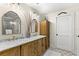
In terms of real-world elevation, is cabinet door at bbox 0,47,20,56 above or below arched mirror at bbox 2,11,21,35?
below

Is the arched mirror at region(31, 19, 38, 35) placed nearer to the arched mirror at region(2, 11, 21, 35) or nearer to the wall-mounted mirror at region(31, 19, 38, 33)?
the wall-mounted mirror at region(31, 19, 38, 33)

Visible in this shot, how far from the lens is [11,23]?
184 centimetres

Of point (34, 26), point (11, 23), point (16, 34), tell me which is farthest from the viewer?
point (34, 26)

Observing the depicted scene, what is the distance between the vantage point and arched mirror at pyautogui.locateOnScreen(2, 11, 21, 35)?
169 centimetres

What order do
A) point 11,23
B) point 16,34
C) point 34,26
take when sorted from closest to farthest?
point 11,23 < point 16,34 < point 34,26

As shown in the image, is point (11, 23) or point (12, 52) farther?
point (11, 23)

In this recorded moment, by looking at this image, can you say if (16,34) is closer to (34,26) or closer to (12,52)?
(34,26)

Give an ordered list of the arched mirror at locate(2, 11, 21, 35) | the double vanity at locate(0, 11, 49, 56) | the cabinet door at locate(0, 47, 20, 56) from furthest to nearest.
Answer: the arched mirror at locate(2, 11, 21, 35), the double vanity at locate(0, 11, 49, 56), the cabinet door at locate(0, 47, 20, 56)

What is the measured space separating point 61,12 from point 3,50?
1156 mm

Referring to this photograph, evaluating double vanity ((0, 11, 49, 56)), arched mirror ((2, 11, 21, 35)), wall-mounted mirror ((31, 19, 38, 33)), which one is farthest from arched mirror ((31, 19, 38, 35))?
arched mirror ((2, 11, 21, 35))

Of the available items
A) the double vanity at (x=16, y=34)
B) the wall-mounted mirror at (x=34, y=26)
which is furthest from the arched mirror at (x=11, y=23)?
the wall-mounted mirror at (x=34, y=26)

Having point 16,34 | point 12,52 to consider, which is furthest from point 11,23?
point 12,52

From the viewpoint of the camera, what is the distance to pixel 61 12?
1.63 m

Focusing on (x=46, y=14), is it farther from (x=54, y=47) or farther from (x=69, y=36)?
(x=69, y=36)
